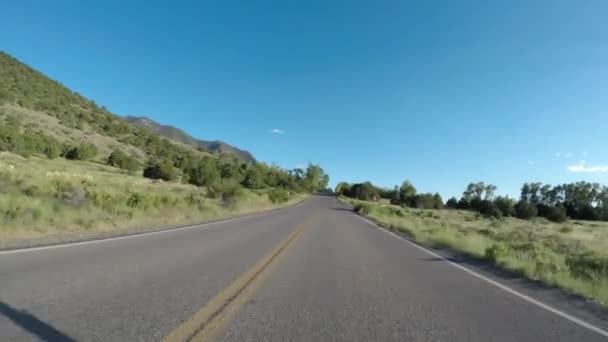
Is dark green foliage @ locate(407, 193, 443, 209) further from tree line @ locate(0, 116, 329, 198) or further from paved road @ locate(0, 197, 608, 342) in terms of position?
paved road @ locate(0, 197, 608, 342)

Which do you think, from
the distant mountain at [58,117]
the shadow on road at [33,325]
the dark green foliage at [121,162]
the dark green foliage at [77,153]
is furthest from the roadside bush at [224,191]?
the shadow on road at [33,325]

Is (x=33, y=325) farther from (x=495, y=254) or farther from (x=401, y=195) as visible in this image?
(x=401, y=195)

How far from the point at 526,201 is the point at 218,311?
127 metres

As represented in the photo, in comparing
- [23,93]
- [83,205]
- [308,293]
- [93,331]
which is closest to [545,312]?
[308,293]

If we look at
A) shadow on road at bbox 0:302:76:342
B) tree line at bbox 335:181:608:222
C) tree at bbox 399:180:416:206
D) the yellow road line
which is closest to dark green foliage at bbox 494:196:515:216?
tree line at bbox 335:181:608:222

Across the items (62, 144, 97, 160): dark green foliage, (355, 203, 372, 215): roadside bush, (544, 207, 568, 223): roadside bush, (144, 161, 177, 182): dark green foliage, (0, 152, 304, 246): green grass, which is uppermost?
(544, 207, 568, 223): roadside bush

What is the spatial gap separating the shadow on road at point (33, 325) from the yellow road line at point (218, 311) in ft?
3.29

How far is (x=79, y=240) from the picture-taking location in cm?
984

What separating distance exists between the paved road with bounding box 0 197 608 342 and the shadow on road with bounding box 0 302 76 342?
0.04 ft

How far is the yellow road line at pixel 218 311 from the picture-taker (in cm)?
366

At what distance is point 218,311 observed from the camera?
4496mm

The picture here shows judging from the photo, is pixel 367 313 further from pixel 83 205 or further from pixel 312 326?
pixel 83 205

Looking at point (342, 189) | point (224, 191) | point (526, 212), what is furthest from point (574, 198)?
point (224, 191)

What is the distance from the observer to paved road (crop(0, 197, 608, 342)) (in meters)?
3.90
